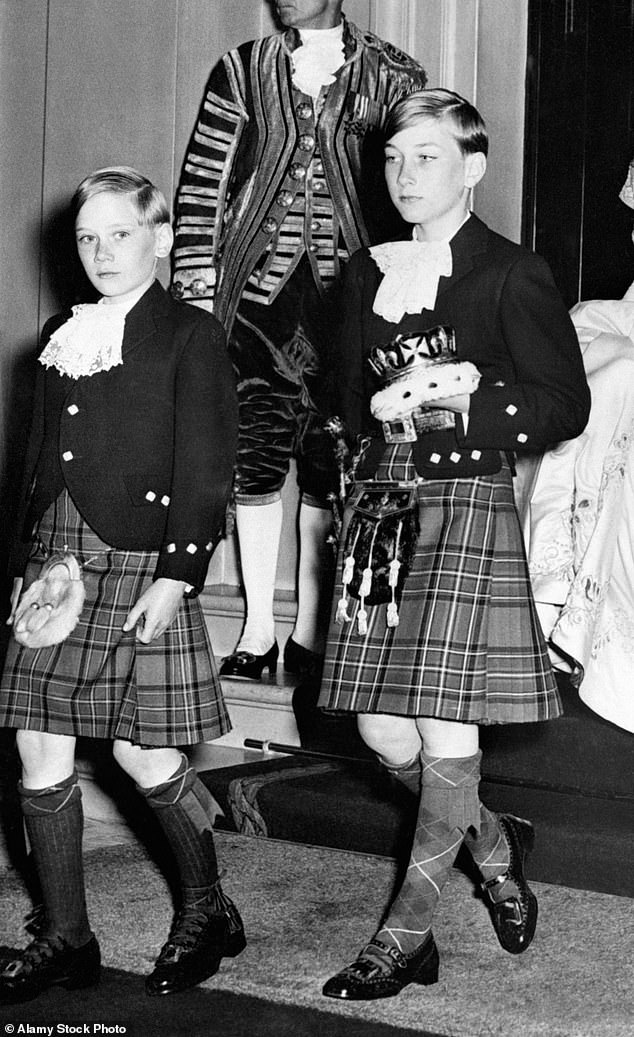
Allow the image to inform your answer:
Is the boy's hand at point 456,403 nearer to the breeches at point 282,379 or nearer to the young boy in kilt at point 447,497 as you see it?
the young boy in kilt at point 447,497

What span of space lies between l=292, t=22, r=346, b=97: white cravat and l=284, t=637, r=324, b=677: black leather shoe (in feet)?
5.28

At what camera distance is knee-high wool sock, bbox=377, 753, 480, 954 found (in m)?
2.02

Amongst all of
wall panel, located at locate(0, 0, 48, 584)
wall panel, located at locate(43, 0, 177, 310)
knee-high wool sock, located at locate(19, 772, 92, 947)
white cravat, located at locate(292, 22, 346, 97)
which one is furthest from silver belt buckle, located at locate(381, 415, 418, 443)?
wall panel, located at locate(43, 0, 177, 310)

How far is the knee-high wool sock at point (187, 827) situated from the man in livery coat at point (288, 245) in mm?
1635

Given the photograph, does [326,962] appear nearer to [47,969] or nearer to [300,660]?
[47,969]

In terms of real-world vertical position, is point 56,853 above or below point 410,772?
below

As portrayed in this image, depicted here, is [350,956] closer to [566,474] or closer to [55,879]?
[55,879]

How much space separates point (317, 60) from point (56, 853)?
8.68 feet

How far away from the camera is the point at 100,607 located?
207 cm

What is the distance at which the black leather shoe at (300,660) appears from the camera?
3678 millimetres

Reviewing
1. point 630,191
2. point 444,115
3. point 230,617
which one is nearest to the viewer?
point 444,115

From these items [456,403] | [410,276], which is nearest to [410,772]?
[456,403]

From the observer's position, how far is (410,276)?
2.14m

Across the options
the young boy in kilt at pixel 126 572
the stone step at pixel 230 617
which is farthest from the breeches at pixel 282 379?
the young boy in kilt at pixel 126 572
